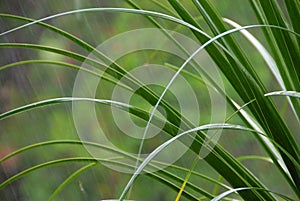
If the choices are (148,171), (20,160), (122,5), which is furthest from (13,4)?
(148,171)

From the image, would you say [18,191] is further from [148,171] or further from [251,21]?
[148,171]

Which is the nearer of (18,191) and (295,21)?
(295,21)

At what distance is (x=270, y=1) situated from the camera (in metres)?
0.60

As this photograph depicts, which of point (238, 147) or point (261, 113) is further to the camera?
point (238, 147)

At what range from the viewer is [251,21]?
1.59 metres

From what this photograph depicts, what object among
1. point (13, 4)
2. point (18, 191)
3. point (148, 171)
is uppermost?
point (13, 4)

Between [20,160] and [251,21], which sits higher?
[251,21]

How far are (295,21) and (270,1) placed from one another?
39mm

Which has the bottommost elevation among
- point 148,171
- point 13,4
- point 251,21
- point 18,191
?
point 148,171

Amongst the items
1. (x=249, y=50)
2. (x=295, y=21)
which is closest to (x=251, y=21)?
(x=249, y=50)

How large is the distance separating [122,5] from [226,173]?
1054 millimetres

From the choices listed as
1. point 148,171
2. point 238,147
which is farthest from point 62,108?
point 148,171

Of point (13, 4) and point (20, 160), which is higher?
point (13, 4)

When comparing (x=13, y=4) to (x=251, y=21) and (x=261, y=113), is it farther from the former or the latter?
(x=261, y=113)
